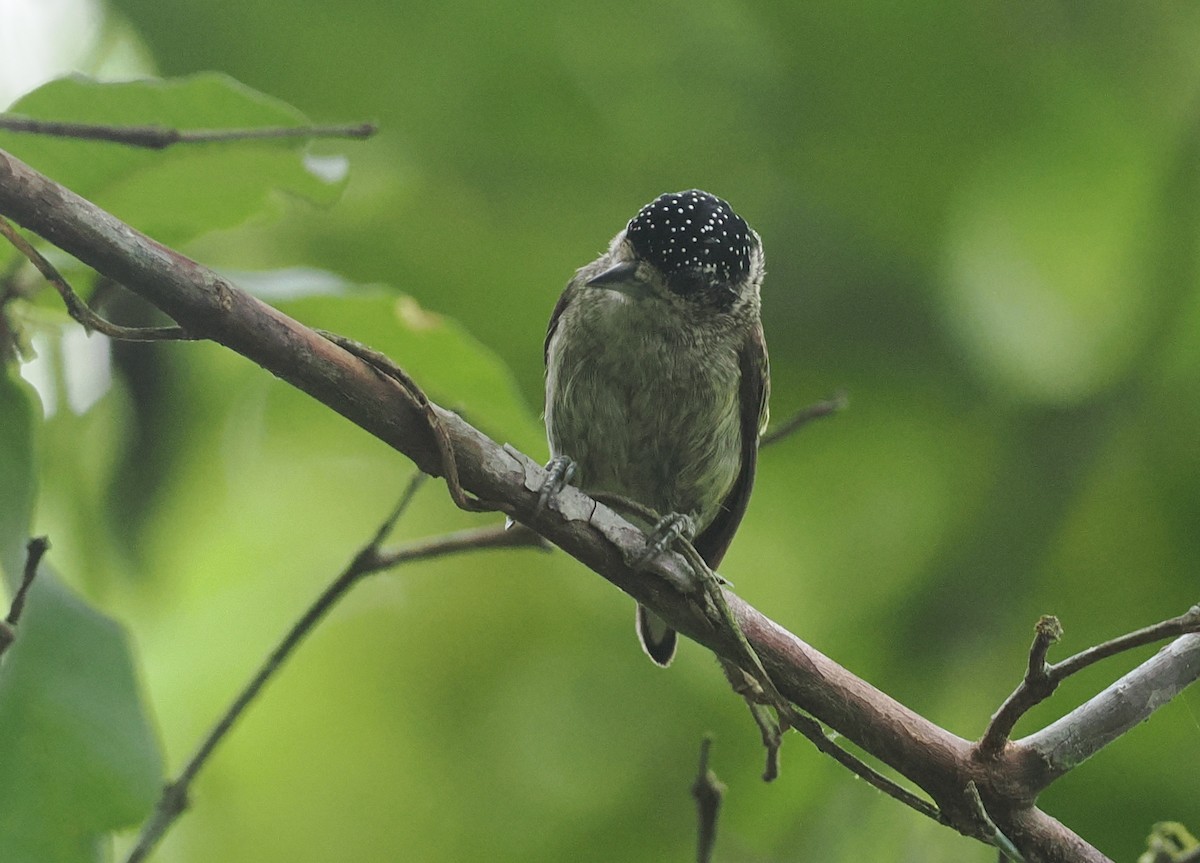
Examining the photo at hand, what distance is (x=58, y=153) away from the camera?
2006 millimetres

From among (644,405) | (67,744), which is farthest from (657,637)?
(67,744)

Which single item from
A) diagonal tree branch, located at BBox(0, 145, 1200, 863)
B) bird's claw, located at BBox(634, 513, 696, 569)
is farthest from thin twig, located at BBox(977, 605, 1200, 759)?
bird's claw, located at BBox(634, 513, 696, 569)

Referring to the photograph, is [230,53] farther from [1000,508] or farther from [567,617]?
[1000,508]

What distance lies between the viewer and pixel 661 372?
9.25 ft

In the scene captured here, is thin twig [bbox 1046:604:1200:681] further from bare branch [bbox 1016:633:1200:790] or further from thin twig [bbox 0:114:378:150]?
thin twig [bbox 0:114:378:150]

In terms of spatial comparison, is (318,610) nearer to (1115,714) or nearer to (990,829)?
(990,829)

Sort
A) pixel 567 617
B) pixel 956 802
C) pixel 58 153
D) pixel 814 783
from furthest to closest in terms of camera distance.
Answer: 1. pixel 567 617
2. pixel 814 783
3. pixel 58 153
4. pixel 956 802

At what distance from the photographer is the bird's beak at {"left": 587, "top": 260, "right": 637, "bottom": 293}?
106 inches

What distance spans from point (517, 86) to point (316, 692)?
71.1 inches

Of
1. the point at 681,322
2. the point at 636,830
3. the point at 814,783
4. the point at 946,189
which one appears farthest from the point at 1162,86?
the point at 636,830

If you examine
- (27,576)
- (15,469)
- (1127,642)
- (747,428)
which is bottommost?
(27,576)

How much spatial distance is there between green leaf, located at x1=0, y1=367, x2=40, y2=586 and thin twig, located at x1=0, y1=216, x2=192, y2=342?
0.33 meters

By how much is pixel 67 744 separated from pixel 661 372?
4.86 feet

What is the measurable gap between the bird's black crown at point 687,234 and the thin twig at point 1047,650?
1.51 meters
